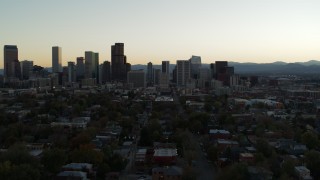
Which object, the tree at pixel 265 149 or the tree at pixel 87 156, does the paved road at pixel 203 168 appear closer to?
the tree at pixel 265 149

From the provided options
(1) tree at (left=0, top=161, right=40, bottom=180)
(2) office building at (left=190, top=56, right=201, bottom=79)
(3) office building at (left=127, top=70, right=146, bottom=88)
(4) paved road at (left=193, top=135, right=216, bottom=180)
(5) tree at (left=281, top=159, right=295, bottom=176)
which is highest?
(2) office building at (left=190, top=56, right=201, bottom=79)

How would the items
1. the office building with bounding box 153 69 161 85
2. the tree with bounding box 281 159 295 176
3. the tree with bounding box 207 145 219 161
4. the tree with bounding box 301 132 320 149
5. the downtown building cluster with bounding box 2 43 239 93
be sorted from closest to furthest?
the tree with bounding box 281 159 295 176
the tree with bounding box 207 145 219 161
the tree with bounding box 301 132 320 149
the downtown building cluster with bounding box 2 43 239 93
the office building with bounding box 153 69 161 85

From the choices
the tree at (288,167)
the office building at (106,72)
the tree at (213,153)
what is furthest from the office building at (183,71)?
the tree at (288,167)

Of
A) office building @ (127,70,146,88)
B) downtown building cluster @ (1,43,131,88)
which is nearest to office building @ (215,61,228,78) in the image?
office building @ (127,70,146,88)

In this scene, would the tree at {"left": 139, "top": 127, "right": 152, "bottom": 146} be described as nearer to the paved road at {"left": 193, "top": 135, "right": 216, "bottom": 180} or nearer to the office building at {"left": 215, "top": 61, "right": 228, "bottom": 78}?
the paved road at {"left": 193, "top": 135, "right": 216, "bottom": 180}

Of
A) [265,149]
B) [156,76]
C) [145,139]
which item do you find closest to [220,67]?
[156,76]

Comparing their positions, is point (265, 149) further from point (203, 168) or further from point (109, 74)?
point (109, 74)

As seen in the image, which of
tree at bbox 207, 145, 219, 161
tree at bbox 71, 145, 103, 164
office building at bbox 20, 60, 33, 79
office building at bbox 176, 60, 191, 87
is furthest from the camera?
office building at bbox 20, 60, 33, 79
